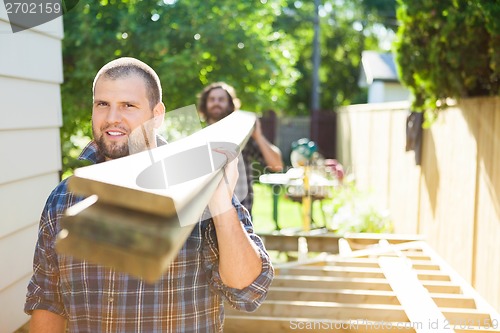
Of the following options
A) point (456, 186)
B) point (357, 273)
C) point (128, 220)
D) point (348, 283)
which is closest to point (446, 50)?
point (456, 186)

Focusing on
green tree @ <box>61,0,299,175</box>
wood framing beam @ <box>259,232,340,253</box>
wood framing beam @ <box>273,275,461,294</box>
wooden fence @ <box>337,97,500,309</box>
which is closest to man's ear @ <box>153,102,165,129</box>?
wood framing beam @ <box>273,275,461,294</box>

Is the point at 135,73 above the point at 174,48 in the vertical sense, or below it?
below

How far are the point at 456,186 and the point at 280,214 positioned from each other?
596cm

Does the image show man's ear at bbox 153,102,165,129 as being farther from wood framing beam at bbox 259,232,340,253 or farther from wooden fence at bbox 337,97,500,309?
wood framing beam at bbox 259,232,340,253

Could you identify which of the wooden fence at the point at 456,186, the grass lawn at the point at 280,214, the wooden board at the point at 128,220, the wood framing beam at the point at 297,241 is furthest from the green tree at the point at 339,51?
the wooden board at the point at 128,220

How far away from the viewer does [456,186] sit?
209 inches

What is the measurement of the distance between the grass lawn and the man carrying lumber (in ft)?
23.5

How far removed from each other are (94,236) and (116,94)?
29.2 inches

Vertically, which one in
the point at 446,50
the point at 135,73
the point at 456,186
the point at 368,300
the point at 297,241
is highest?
the point at 446,50

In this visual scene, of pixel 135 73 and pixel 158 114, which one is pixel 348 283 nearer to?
pixel 158 114

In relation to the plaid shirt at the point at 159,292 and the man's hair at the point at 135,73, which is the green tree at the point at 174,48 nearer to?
the plaid shirt at the point at 159,292

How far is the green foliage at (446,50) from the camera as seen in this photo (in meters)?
4.25

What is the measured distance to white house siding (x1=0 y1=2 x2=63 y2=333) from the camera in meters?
2.76

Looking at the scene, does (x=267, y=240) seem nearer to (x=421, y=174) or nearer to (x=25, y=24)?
(x=421, y=174)
